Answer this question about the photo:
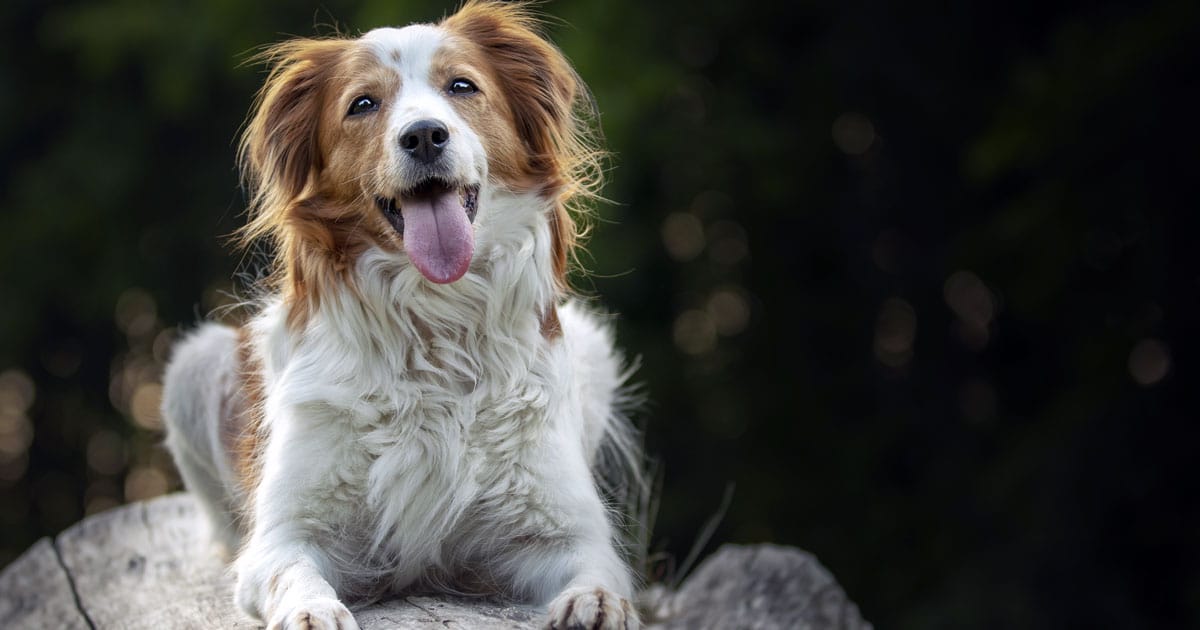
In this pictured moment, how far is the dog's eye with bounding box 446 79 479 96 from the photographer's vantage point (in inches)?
174

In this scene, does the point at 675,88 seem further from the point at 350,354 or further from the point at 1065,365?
the point at 350,354

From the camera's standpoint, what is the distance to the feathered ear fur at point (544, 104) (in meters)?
4.74

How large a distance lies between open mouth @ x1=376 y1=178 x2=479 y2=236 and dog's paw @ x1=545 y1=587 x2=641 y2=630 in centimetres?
118

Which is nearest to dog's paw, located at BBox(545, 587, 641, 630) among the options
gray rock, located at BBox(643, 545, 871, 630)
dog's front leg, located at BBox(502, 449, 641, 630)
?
dog's front leg, located at BBox(502, 449, 641, 630)

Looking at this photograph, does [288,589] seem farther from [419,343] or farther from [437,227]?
[437,227]

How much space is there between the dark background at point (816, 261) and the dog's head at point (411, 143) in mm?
3520

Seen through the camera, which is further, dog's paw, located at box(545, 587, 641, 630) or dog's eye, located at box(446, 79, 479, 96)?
dog's eye, located at box(446, 79, 479, 96)

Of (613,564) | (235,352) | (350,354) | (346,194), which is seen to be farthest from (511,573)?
(235,352)

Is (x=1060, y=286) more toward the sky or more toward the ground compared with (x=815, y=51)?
more toward the ground

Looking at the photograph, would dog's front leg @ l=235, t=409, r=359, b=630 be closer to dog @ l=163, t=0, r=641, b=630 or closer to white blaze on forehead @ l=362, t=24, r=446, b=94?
dog @ l=163, t=0, r=641, b=630

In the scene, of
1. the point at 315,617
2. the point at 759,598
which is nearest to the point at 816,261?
the point at 759,598

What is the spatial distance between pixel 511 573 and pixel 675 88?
219 inches

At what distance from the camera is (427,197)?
4230mm

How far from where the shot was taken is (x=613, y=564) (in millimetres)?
4316
